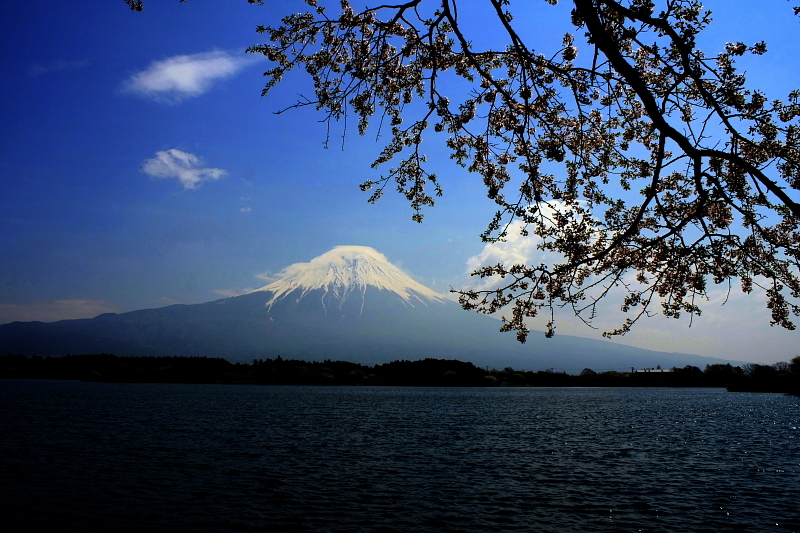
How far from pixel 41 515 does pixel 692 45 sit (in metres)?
A: 17.3

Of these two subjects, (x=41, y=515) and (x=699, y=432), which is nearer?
(x=41, y=515)

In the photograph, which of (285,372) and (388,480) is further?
(285,372)

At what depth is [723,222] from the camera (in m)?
9.78

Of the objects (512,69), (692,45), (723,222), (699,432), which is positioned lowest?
(699,432)

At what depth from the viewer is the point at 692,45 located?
7.28 metres

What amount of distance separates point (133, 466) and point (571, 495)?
15.9 metres

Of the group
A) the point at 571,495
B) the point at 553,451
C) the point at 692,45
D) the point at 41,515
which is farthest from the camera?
the point at 553,451

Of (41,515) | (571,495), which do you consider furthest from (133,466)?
(571,495)

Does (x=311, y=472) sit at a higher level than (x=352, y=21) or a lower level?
lower

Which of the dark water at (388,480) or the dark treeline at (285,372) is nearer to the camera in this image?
the dark water at (388,480)

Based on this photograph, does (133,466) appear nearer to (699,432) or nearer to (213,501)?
(213,501)

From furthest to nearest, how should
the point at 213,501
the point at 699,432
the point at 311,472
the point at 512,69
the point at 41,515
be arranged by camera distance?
the point at 699,432 → the point at 311,472 → the point at 213,501 → the point at 41,515 → the point at 512,69

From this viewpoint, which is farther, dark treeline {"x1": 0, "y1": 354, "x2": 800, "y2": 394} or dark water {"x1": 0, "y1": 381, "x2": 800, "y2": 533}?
dark treeline {"x1": 0, "y1": 354, "x2": 800, "y2": 394}

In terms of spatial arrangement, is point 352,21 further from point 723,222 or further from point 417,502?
point 417,502
